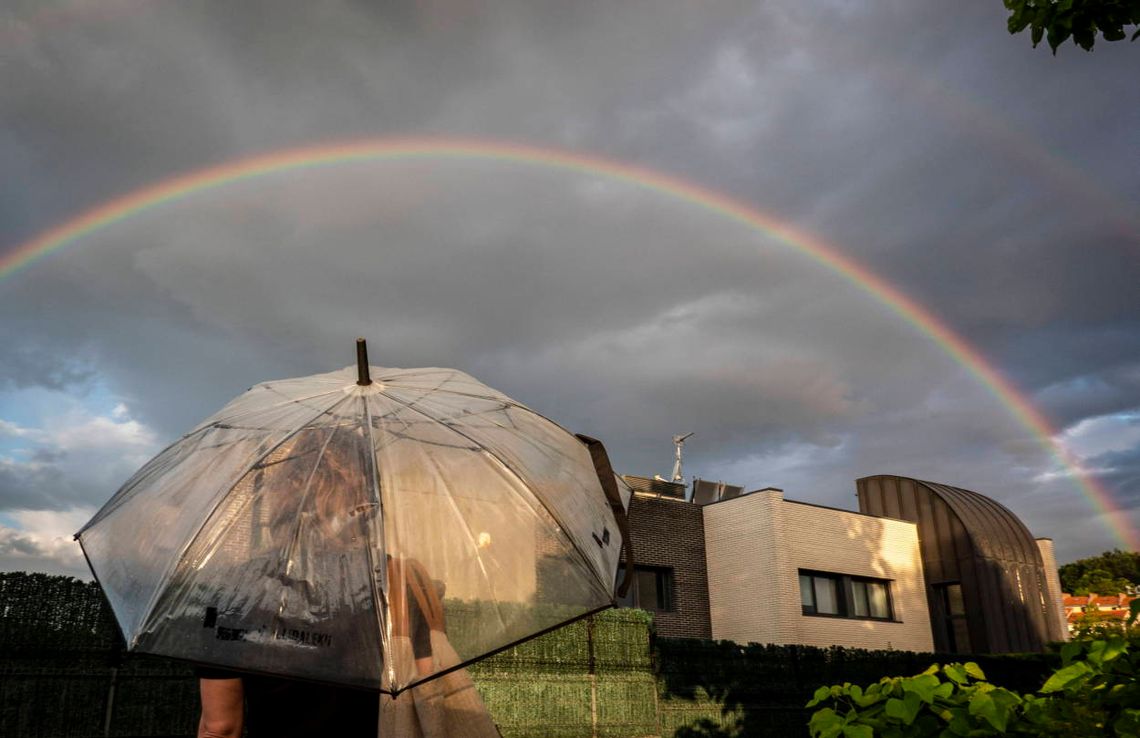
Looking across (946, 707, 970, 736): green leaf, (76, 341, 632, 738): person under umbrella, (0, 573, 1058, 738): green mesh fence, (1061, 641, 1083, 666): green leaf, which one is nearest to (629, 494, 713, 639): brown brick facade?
(0, 573, 1058, 738): green mesh fence

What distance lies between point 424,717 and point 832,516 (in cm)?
2555

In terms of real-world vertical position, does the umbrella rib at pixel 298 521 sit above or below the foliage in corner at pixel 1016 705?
above

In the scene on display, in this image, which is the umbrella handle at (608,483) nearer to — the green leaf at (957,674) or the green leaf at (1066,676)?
the green leaf at (957,674)

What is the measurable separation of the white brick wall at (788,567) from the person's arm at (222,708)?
74.5 ft

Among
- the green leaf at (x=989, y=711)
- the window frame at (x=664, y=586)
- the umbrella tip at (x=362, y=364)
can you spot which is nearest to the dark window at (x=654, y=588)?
the window frame at (x=664, y=586)

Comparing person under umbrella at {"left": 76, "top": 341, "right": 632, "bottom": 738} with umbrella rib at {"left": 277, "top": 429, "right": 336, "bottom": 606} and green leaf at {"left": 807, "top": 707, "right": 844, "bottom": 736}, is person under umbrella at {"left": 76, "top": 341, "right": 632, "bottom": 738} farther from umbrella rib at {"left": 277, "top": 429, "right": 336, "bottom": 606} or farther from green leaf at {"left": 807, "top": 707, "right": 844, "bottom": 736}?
green leaf at {"left": 807, "top": 707, "right": 844, "bottom": 736}

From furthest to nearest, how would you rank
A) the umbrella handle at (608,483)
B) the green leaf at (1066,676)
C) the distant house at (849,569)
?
1. the distant house at (849,569)
2. the umbrella handle at (608,483)
3. the green leaf at (1066,676)

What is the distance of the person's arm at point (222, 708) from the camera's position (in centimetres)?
268

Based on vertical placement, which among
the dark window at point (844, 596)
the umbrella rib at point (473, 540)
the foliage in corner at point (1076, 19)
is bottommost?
the umbrella rib at point (473, 540)

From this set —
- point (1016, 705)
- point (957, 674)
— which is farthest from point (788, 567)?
point (1016, 705)

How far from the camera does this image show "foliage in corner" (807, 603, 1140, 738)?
2217 mm

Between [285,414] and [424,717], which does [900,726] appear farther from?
[285,414]

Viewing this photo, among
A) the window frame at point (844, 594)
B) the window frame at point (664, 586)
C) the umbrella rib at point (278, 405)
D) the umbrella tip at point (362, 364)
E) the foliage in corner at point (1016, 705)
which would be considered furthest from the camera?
the window frame at point (844, 594)

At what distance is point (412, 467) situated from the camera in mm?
3133
